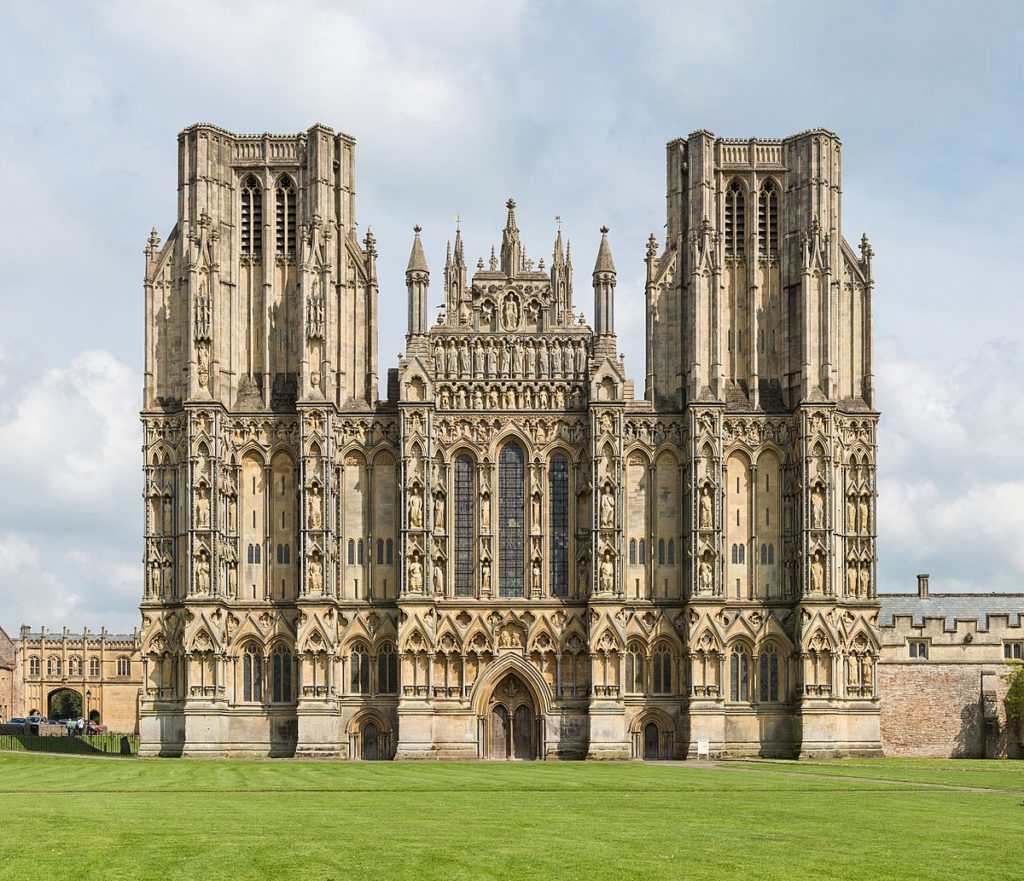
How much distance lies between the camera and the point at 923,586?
9350 cm

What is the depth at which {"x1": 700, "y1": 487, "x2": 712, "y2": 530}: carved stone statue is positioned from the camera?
262ft

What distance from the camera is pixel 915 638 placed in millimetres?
84625

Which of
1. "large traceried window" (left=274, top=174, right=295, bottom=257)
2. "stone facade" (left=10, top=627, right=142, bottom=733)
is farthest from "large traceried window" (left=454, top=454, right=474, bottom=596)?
"stone facade" (left=10, top=627, right=142, bottom=733)

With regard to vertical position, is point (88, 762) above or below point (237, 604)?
below

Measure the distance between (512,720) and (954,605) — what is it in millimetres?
27765

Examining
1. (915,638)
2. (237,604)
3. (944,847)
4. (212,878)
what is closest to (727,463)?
(915,638)

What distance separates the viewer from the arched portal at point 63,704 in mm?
157250

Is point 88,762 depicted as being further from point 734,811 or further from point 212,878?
point 212,878

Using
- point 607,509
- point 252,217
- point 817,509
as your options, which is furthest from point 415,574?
point 252,217

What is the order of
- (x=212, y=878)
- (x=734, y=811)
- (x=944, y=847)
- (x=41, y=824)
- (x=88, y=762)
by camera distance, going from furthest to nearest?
(x=88, y=762) → (x=734, y=811) → (x=41, y=824) → (x=944, y=847) → (x=212, y=878)

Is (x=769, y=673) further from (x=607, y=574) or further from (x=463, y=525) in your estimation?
(x=463, y=525)

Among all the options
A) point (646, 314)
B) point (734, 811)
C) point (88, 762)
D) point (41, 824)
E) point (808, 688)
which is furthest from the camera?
point (646, 314)

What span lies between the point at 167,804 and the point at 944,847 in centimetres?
1938

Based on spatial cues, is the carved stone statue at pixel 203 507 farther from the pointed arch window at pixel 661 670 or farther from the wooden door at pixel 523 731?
the pointed arch window at pixel 661 670
